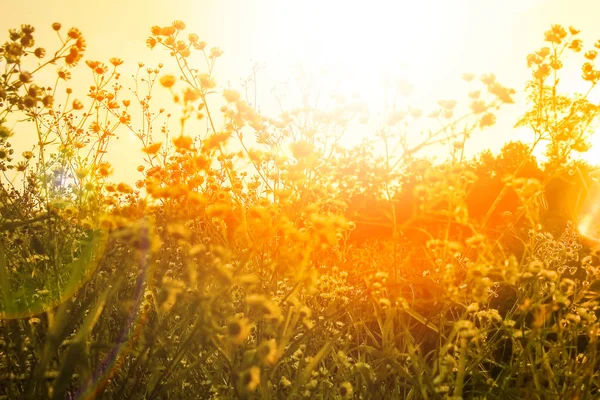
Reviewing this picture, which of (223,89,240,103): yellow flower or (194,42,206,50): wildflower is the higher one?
(194,42,206,50): wildflower

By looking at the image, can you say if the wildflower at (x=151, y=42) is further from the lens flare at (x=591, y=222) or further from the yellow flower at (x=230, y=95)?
the lens flare at (x=591, y=222)

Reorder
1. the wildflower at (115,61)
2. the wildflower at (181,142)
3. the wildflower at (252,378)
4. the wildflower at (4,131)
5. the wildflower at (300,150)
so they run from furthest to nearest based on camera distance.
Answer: the wildflower at (115,61)
the wildflower at (300,150)
the wildflower at (4,131)
the wildflower at (181,142)
the wildflower at (252,378)

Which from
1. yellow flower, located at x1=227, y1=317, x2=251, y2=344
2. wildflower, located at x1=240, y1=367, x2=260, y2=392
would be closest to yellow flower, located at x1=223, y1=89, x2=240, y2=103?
yellow flower, located at x1=227, y1=317, x2=251, y2=344

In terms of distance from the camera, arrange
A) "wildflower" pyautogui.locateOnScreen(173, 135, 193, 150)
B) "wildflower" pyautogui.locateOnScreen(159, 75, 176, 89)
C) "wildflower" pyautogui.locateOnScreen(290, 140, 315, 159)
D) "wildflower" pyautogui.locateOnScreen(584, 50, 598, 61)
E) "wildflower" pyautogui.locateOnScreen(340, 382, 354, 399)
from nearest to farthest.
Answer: "wildflower" pyautogui.locateOnScreen(340, 382, 354, 399) < "wildflower" pyautogui.locateOnScreen(173, 135, 193, 150) < "wildflower" pyautogui.locateOnScreen(159, 75, 176, 89) < "wildflower" pyautogui.locateOnScreen(290, 140, 315, 159) < "wildflower" pyautogui.locateOnScreen(584, 50, 598, 61)

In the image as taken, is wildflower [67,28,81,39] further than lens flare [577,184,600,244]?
No

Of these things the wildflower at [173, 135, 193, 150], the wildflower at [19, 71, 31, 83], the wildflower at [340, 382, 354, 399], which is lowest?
the wildflower at [340, 382, 354, 399]

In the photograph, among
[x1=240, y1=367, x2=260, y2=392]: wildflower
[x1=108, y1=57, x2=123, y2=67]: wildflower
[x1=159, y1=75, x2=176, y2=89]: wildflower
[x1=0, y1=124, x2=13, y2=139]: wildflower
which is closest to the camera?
[x1=240, y1=367, x2=260, y2=392]: wildflower

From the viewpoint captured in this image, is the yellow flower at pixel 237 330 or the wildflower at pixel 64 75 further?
the wildflower at pixel 64 75

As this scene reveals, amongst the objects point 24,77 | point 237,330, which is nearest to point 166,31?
point 24,77

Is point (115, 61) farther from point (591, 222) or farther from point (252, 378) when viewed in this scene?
point (591, 222)

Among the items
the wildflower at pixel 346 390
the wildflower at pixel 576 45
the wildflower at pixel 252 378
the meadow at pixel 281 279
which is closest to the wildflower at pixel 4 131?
the meadow at pixel 281 279

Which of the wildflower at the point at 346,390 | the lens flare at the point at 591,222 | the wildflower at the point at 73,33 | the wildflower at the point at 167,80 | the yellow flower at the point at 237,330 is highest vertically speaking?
the wildflower at the point at 73,33

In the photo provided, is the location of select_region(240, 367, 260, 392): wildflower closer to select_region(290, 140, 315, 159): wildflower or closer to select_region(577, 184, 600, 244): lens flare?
select_region(290, 140, 315, 159): wildflower

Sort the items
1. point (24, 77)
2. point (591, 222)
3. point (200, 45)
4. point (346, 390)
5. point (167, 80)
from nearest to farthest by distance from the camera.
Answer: point (346, 390) < point (24, 77) < point (167, 80) < point (200, 45) < point (591, 222)
